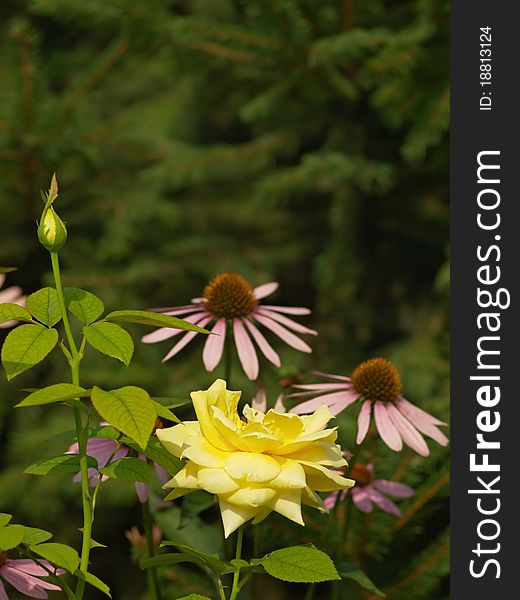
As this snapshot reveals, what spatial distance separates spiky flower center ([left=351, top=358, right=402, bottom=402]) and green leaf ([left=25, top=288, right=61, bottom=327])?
0.26 meters

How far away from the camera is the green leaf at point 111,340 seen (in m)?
0.38

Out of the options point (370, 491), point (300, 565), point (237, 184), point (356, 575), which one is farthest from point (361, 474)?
point (237, 184)

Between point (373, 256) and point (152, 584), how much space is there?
114cm

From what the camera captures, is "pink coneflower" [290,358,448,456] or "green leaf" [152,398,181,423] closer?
"green leaf" [152,398,181,423]

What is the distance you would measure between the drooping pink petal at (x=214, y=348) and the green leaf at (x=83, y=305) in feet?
0.52

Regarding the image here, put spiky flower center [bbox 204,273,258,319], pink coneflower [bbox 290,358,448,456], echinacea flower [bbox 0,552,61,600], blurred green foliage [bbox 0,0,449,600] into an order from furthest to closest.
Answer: blurred green foliage [bbox 0,0,449,600] < spiky flower center [bbox 204,273,258,319] < pink coneflower [bbox 290,358,448,456] < echinacea flower [bbox 0,552,61,600]

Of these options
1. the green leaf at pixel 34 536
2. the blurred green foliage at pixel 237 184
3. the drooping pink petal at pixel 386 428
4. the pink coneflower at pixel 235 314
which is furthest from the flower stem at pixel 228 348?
the blurred green foliage at pixel 237 184

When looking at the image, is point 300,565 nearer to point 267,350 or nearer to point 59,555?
point 59,555

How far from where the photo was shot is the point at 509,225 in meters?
0.74

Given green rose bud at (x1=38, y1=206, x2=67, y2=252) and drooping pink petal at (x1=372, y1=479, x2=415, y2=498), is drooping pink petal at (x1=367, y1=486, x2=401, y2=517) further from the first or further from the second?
green rose bud at (x1=38, y1=206, x2=67, y2=252)

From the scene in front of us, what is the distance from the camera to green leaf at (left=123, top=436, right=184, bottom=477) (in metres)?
0.42

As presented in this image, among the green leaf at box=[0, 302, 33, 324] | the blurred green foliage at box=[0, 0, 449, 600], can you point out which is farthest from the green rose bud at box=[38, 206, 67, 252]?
the blurred green foliage at box=[0, 0, 449, 600]

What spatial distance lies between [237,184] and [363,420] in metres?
1.27

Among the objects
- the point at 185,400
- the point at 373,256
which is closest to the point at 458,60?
the point at 185,400
